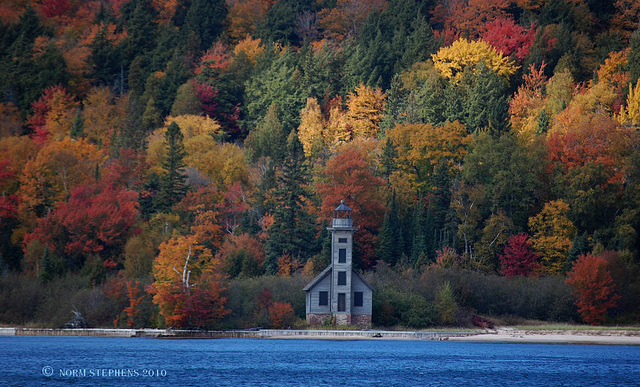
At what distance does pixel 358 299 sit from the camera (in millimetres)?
70688

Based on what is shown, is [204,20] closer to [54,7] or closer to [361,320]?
[54,7]

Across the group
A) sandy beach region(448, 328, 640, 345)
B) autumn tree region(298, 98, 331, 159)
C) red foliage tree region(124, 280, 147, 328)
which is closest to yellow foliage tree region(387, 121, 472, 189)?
autumn tree region(298, 98, 331, 159)

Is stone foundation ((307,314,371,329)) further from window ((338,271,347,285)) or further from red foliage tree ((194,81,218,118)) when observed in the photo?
red foliage tree ((194,81,218,118))

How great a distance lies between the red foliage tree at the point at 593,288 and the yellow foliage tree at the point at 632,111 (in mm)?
19354

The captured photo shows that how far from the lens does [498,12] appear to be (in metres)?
114

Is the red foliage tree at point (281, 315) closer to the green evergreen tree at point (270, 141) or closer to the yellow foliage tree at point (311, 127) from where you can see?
the green evergreen tree at point (270, 141)

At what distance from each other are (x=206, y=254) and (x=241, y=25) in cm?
6587

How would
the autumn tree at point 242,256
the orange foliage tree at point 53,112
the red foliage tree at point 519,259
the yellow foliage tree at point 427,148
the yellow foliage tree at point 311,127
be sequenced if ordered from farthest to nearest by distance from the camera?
the orange foliage tree at point 53,112 < the yellow foliage tree at point 311,127 < the yellow foliage tree at point 427,148 < the red foliage tree at point 519,259 < the autumn tree at point 242,256

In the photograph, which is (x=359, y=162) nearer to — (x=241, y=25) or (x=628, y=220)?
(x=628, y=220)

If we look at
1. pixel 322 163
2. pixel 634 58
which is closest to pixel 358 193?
pixel 322 163

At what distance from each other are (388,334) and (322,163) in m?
28.2

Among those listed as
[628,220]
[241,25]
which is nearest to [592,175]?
[628,220]

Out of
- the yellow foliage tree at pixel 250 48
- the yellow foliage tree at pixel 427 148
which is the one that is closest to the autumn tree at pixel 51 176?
the yellow foliage tree at pixel 427 148

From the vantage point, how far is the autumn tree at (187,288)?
69375mm
